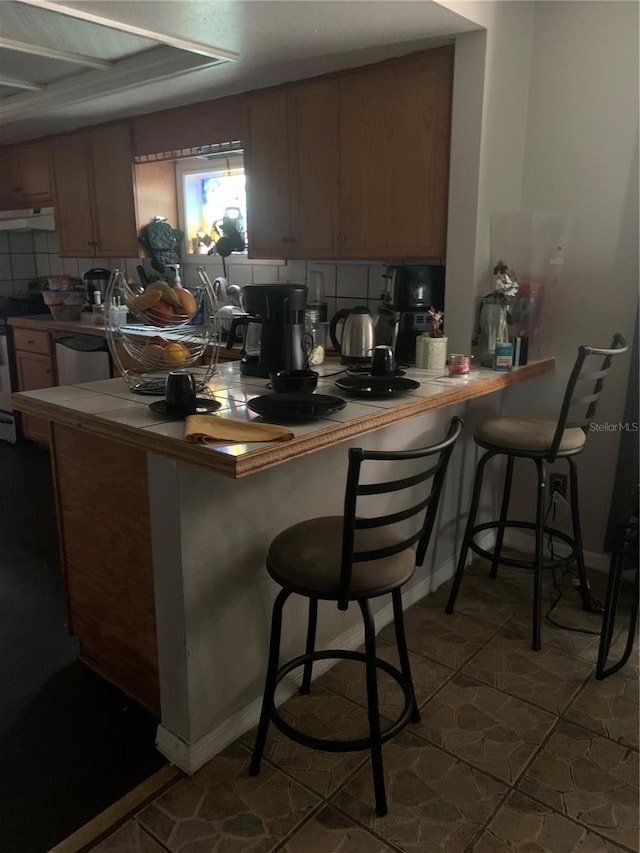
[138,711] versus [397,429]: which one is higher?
[397,429]

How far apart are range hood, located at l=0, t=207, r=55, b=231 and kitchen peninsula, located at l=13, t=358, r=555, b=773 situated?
2.99m

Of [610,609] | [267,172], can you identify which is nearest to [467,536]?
[610,609]

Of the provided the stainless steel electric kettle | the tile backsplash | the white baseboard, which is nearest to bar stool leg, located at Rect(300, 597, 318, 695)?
the white baseboard

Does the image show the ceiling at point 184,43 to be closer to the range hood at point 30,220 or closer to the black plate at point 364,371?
the range hood at point 30,220

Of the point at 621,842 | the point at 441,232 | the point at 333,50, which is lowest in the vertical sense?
the point at 621,842

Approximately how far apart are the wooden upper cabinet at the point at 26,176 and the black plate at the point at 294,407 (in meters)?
3.49

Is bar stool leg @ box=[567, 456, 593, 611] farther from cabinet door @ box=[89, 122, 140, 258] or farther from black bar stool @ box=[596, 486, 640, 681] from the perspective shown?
cabinet door @ box=[89, 122, 140, 258]

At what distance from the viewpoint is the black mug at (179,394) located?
5.20 ft

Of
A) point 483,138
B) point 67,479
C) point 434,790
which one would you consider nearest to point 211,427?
point 67,479

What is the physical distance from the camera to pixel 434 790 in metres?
1.59

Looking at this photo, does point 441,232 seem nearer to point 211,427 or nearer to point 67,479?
point 211,427

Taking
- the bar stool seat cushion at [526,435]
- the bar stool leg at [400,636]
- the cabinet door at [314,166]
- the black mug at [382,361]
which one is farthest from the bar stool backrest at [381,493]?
the cabinet door at [314,166]

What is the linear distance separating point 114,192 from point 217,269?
788 mm

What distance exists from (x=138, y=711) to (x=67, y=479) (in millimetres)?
722
